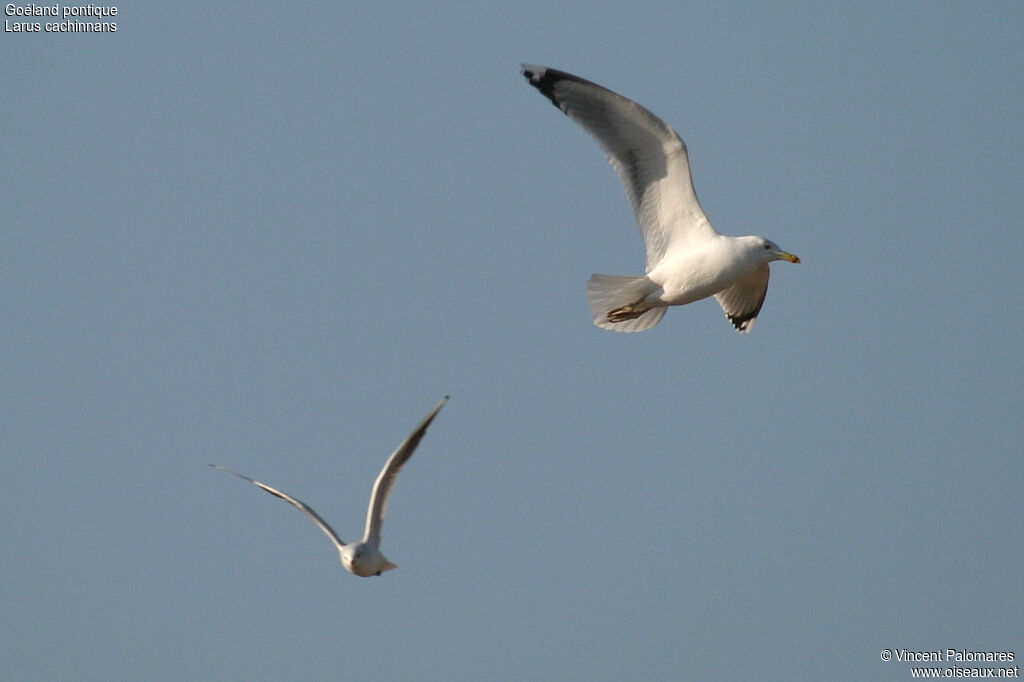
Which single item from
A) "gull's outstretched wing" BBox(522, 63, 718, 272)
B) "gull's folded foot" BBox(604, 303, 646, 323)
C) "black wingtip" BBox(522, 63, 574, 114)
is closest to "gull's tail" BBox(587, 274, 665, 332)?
"gull's folded foot" BBox(604, 303, 646, 323)

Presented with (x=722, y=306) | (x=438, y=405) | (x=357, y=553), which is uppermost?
(x=722, y=306)

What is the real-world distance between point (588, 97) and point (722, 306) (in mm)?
2478

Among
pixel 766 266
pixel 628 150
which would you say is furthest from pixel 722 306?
pixel 628 150

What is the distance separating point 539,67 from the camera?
12.2 metres

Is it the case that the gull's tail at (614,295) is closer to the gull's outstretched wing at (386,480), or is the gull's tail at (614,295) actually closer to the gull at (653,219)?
the gull at (653,219)

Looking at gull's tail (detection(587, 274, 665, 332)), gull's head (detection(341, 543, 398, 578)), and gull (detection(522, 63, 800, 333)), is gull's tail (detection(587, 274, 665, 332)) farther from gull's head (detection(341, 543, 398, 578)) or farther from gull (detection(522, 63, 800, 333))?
gull's head (detection(341, 543, 398, 578))

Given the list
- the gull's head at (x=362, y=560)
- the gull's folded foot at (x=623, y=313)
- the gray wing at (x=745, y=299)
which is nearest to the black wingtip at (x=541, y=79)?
the gull's folded foot at (x=623, y=313)

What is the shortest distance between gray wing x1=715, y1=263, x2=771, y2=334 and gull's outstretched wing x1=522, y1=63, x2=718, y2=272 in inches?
32.4

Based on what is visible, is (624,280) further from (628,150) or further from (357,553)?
(357,553)

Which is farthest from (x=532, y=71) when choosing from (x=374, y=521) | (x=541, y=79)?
(x=374, y=521)

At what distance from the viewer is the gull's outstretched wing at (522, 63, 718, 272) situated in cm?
1214

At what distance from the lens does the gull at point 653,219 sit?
12172 millimetres

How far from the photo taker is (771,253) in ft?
41.1

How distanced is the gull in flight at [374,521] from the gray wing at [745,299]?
290 cm
